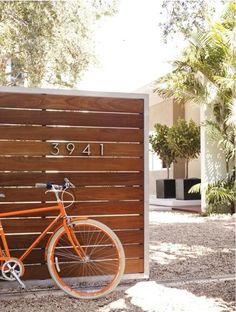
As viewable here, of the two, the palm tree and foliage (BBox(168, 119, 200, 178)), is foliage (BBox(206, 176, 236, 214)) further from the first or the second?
foliage (BBox(168, 119, 200, 178))

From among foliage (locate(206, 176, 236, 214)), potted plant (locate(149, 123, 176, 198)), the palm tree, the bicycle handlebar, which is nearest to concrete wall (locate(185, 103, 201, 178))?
potted plant (locate(149, 123, 176, 198))

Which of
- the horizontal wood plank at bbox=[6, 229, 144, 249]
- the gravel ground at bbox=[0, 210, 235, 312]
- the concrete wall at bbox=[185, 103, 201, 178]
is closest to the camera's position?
the gravel ground at bbox=[0, 210, 235, 312]

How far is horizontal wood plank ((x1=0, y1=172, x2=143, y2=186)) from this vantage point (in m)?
4.49

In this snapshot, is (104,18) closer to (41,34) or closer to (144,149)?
(41,34)

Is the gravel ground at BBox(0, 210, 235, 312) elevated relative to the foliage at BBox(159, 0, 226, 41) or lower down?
lower down

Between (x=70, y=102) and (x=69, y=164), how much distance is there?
0.55 metres

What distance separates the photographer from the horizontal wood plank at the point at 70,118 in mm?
4523

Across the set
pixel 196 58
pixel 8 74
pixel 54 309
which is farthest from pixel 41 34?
pixel 54 309

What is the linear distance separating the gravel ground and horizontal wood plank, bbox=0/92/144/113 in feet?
5.25

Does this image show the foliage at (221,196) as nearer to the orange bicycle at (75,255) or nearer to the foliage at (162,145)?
the foliage at (162,145)

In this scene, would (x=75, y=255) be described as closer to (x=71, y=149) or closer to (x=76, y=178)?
(x=76, y=178)

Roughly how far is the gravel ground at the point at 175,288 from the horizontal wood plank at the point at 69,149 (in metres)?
1.19

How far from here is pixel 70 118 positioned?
4660 millimetres

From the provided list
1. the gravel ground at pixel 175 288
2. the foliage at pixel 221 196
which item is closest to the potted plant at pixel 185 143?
the foliage at pixel 221 196
